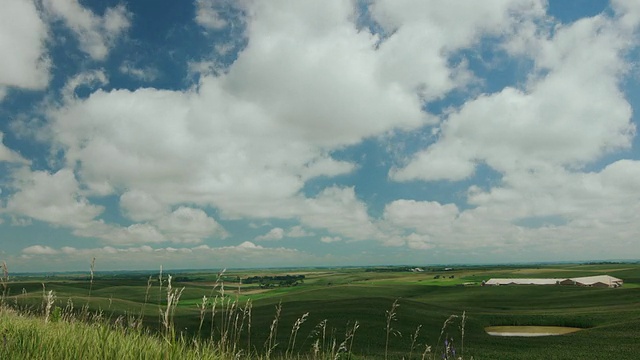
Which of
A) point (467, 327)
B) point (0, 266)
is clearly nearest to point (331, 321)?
point (467, 327)

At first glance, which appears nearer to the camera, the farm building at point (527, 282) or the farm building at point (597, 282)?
the farm building at point (597, 282)

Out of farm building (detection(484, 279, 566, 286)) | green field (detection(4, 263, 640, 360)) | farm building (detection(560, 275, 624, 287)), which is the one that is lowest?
farm building (detection(484, 279, 566, 286))

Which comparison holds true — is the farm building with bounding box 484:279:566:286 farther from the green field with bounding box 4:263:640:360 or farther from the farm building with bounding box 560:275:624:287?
the green field with bounding box 4:263:640:360

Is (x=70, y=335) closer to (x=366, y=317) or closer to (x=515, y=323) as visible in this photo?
(x=366, y=317)

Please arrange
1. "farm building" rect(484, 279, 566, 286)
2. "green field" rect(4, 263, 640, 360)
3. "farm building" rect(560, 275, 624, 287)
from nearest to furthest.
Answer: "green field" rect(4, 263, 640, 360), "farm building" rect(560, 275, 624, 287), "farm building" rect(484, 279, 566, 286)

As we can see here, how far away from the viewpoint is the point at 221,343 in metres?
6.10

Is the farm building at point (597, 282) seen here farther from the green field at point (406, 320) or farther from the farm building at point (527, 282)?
the green field at point (406, 320)

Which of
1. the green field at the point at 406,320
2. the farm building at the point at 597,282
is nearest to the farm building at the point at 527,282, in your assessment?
the farm building at the point at 597,282

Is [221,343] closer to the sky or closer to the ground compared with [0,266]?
closer to the ground

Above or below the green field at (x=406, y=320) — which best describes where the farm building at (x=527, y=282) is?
below

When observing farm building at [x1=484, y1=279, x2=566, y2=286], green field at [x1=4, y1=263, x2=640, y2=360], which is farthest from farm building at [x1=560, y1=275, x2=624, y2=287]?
green field at [x1=4, y1=263, x2=640, y2=360]

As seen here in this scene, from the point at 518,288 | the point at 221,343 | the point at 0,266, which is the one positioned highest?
the point at 0,266

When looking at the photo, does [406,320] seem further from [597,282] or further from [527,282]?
[597,282]

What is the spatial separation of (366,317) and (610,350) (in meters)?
25.9
